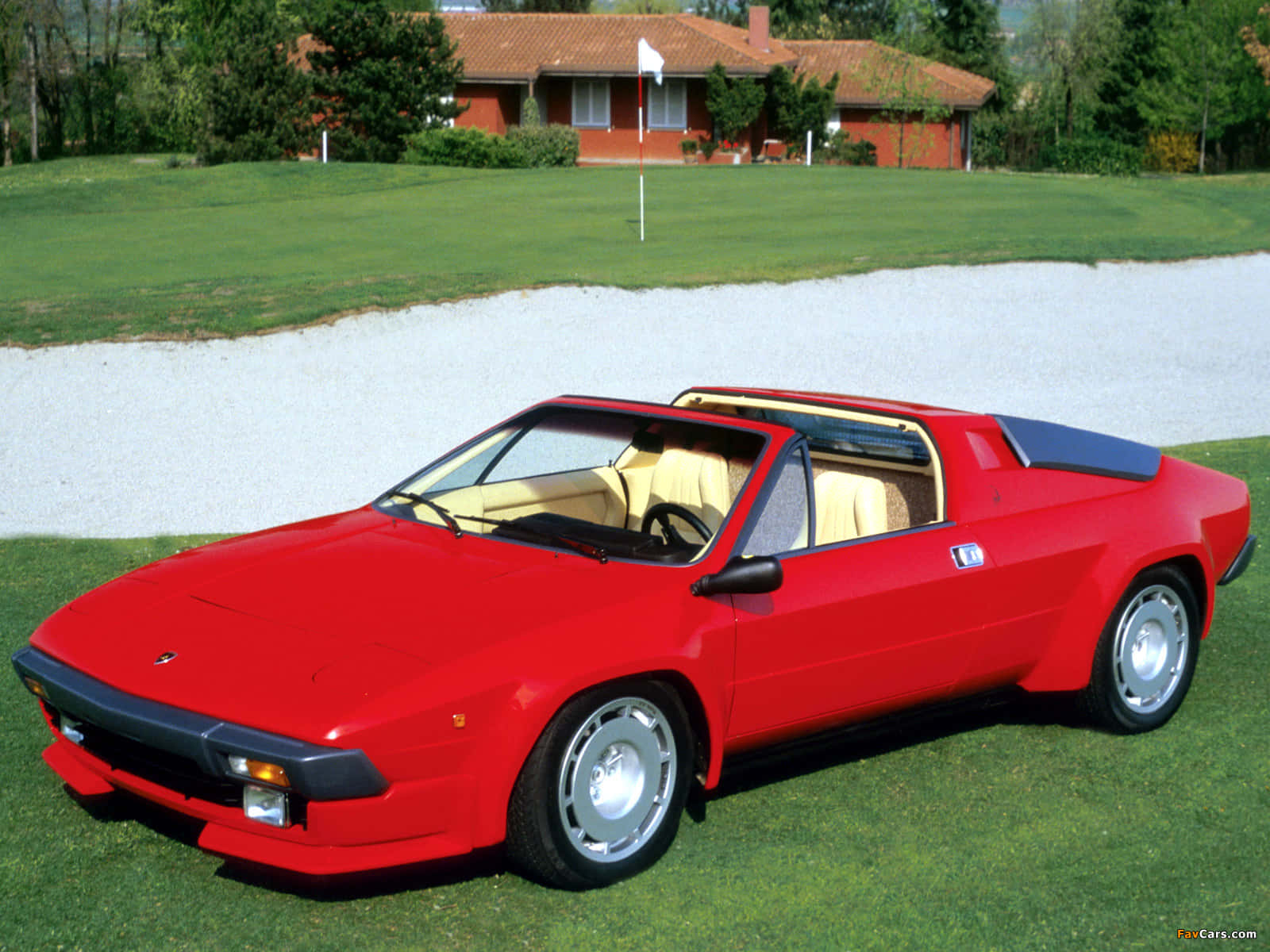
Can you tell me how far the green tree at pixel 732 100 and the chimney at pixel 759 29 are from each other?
18.7 feet

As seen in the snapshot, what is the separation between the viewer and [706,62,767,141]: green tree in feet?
162

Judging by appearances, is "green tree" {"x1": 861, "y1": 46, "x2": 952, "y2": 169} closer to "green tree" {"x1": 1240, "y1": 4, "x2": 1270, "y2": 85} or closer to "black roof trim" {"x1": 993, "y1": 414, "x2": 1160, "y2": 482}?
"green tree" {"x1": 1240, "y1": 4, "x2": 1270, "y2": 85}

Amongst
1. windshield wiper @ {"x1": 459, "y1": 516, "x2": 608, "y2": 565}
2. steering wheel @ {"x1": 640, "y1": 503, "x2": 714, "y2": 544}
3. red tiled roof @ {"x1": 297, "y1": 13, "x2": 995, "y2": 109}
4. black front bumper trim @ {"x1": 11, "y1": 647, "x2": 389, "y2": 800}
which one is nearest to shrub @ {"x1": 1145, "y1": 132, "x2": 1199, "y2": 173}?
red tiled roof @ {"x1": 297, "y1": 13, "x2": 995, "y2": 109}

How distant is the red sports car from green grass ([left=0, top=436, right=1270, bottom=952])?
21cm

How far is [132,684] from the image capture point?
4.07 metres

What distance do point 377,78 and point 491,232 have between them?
69.2 feet

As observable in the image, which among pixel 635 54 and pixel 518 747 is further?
pixel 635 54

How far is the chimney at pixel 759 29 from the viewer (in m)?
54.4

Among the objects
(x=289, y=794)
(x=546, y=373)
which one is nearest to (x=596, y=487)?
(x=289, y=794)

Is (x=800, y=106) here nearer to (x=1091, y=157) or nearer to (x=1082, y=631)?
(x=1091, y=157)

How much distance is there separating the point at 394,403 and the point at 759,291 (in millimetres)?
6116

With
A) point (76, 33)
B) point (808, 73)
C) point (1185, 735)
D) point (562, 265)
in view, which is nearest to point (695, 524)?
point (1185, 735)

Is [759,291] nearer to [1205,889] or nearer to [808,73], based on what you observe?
[1205,889]

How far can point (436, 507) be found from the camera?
5.07 meters
